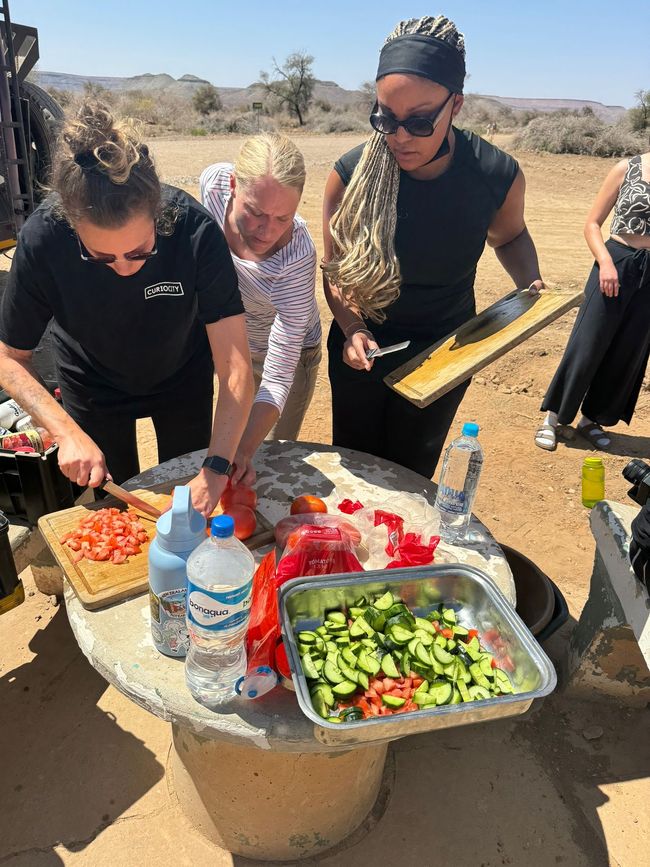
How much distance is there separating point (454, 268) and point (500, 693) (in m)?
1.68

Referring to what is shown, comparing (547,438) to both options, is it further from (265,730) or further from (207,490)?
(265,730)

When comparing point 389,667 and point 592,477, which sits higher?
point 389,667

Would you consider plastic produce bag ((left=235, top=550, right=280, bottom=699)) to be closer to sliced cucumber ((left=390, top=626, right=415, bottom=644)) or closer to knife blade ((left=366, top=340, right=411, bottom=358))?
sliced cucumber ((left=390, top=626, right=415, bottom=644))

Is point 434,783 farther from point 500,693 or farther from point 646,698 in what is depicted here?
point 500,693

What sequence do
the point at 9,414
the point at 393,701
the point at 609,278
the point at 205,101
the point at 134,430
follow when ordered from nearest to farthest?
the point at 393,701 < the point at 134,430 < the point at 9,414 < the point at 609,278 < the point at 205,101

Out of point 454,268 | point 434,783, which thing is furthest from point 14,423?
point 434,783

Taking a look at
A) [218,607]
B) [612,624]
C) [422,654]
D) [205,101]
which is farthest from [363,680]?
[205,101]

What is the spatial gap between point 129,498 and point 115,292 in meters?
0.68

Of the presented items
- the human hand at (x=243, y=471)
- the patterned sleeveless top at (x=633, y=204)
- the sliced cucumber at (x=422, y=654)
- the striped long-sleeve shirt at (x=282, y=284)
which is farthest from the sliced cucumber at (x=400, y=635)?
the patterned sleeveless top at (x=633, y=204)

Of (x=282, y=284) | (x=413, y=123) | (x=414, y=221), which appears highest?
(x=413, y=123)

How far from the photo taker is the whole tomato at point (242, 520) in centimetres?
195

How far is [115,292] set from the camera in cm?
205

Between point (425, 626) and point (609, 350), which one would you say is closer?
point (425, 626)

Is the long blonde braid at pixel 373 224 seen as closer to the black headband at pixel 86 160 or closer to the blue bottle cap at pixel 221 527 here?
the black headband at pixel 86 160
